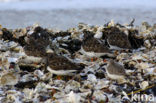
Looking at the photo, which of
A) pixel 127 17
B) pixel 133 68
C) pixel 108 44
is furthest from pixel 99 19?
pixel 133 68

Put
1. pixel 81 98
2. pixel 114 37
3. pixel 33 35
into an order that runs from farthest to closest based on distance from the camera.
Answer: pixel 33 35
pixel 114 37
pixel 81 98

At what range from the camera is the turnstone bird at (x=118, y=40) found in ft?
19.0

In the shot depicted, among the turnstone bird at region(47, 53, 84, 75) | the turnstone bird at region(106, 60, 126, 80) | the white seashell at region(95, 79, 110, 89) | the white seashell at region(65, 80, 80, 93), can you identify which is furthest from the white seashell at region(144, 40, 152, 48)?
the white seashell at region(65, 80, 80, 93)

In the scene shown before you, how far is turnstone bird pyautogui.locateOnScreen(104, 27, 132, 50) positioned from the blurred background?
2.20 metres

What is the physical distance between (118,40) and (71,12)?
354 cm

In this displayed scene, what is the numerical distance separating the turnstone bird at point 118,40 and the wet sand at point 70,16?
7.73 feet

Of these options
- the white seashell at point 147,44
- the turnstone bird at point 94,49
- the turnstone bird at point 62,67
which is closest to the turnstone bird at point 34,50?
the turnstone bird at point 62,67

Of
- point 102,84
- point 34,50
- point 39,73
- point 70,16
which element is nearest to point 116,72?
point 102,84

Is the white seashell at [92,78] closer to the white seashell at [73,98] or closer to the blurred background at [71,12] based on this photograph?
the white seashell at [73,98]

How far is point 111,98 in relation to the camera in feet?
12.6

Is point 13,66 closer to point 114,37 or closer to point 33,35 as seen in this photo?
point 33,35

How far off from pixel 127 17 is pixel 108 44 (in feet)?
9.91

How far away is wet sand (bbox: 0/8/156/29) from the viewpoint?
864cm

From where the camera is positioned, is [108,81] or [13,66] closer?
[108,81]
